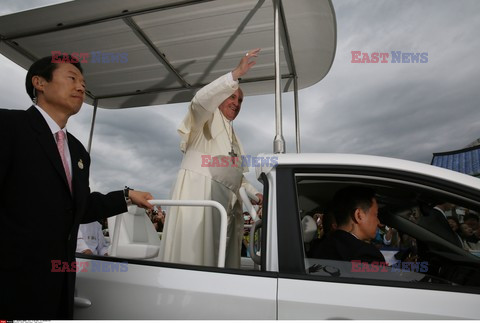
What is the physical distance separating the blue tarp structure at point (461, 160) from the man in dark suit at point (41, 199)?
45.8 ft

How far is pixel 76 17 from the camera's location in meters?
2.34

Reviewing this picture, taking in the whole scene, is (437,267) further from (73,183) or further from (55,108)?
(55,108)

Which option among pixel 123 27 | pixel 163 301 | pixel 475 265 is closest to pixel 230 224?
pixel 163 301

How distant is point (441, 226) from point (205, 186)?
5.31 feet

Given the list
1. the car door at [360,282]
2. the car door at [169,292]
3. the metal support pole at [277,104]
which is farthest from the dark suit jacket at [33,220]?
the metal support pole at [277,104]

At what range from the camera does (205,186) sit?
2473 mm

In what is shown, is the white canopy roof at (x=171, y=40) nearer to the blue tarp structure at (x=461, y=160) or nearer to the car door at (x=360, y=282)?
the car door at (x=360, y=282)

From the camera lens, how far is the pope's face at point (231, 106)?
9.26 feet

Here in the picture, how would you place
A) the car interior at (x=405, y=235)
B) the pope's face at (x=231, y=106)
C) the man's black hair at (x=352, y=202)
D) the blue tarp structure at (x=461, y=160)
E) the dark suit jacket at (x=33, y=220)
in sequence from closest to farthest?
1. the dark suit jacket at (x=33, y=220)
2. the car interior at (x=405, y=235)
3. the man's black hair at (x=352, y=202)
4. the pope's face at (x=231, y=106)
5. the blue tarp structure at (x=461, y=160)

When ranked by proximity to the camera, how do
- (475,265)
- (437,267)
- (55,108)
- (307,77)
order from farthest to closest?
(307,77) < (437,267) < (475,265) < (55,108)

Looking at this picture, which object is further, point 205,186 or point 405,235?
point 205,186

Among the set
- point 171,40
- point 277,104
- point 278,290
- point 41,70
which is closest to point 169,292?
point 278,290

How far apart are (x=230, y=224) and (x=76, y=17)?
A: 6.25ft

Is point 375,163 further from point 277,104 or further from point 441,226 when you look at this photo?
point 441,226
